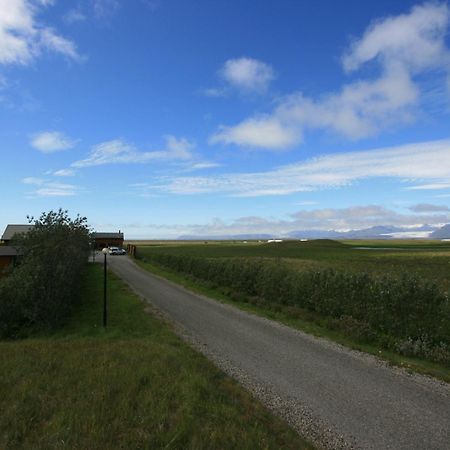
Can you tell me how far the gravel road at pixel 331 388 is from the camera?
627 centimetres

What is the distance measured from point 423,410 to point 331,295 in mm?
8548

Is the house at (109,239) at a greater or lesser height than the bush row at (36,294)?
greater

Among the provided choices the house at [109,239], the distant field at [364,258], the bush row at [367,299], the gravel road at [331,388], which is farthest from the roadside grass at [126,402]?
the house at [109,239]

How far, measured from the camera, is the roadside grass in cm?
560

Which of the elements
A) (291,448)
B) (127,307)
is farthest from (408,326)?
(127,307)

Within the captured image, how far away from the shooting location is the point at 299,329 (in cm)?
1430

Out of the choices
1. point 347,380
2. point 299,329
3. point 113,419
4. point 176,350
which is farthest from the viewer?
point 299,329

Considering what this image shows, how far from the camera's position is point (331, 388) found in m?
8.23

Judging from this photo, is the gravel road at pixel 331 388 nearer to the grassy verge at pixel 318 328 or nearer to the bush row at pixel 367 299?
the grassy verge at pixel 318 328

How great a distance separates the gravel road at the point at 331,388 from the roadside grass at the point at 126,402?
60 centimetres

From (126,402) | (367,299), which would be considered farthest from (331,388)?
(367,299)

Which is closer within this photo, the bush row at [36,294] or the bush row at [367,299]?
the bush row at [367,299]

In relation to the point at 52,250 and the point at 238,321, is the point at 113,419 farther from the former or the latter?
the point at 52,250

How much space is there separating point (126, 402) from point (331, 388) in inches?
169
